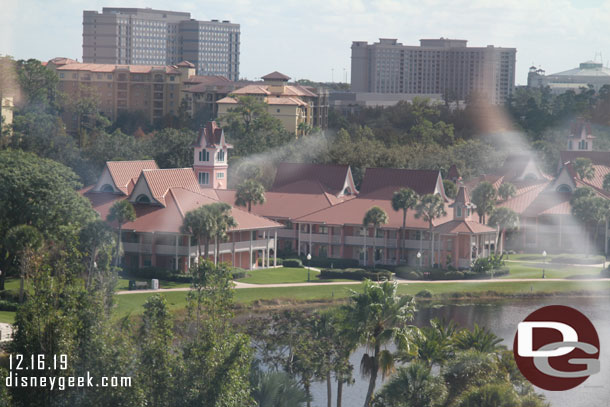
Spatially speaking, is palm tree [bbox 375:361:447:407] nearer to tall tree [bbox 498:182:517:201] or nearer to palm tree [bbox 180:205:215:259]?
palm tree [bbox 180:205:215:259]

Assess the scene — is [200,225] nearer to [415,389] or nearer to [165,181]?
[165,181]

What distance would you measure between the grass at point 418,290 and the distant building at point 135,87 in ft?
368

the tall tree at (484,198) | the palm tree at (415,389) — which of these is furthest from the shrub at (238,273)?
the palm tree at (415,389)

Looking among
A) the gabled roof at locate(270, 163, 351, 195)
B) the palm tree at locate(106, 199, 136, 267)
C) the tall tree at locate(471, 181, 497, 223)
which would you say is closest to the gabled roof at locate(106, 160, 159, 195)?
the palm tree at locate(106, 199, 136, 267)

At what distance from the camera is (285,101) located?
529 feet

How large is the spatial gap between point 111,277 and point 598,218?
5063 cm

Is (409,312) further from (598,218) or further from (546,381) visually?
(598,218)

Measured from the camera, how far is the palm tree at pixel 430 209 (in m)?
86.3

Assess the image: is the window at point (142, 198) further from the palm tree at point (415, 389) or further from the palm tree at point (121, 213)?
the palm tree at point (415, 389)

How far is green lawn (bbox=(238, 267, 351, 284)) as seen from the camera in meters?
79.2

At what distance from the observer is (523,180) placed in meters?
111

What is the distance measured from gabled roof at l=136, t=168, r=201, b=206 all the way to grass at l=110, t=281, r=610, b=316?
13587 mm

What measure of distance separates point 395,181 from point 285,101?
65116mm

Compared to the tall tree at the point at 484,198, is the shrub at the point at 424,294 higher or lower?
lower
